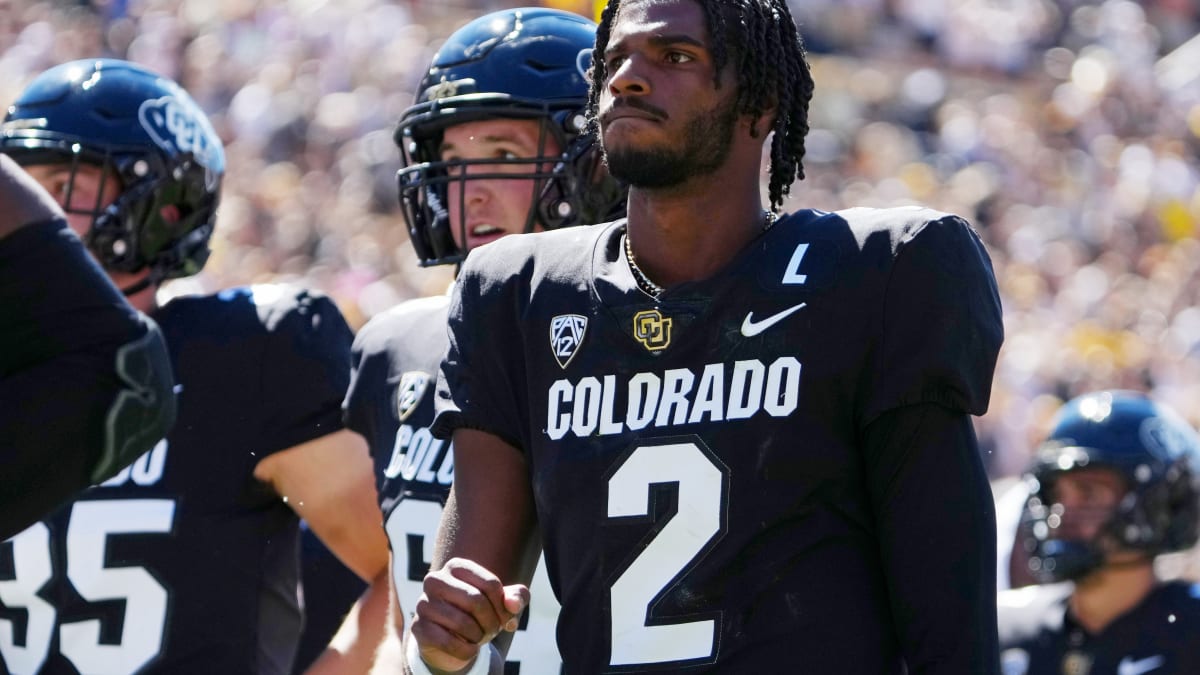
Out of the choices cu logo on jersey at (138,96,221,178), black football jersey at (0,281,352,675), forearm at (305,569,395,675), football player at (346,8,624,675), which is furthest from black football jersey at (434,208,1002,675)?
cu logo on jersey at (138,96,221,178)

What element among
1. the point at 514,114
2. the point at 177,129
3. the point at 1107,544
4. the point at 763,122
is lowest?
the point at 1107,544

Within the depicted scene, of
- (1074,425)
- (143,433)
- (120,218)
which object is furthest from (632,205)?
(1074,425)

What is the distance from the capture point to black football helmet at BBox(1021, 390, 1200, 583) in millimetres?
5699

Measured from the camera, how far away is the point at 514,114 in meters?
3.98

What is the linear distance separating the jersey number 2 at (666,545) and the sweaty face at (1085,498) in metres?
3.30

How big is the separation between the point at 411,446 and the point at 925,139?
1549 cm

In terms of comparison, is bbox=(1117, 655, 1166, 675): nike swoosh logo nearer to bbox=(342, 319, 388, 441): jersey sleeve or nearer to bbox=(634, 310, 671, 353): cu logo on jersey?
bbox=(342, 319, 388, 441): jersey sleeve

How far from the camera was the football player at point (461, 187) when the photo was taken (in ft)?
12.3

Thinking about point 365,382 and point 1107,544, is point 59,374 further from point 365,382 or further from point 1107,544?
point 1107,544

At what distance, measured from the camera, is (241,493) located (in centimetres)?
422

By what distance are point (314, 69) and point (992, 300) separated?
→ 14493 millimetres

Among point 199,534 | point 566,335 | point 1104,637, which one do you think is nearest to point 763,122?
point 566,335

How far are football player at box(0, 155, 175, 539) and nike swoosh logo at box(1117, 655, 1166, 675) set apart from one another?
350cm

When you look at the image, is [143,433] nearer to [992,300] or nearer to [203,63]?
[992,300]
